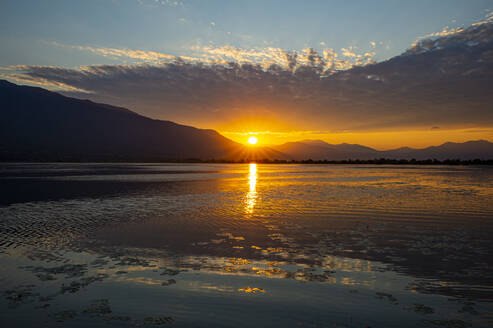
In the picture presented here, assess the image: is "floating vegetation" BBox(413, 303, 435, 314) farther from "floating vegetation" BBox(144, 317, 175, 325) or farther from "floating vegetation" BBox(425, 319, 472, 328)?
"floating vegetation" BBox(144, 317, 175, 325)

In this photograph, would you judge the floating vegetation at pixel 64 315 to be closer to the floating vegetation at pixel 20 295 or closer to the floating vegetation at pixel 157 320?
the floating vegetation at pixel 20 295

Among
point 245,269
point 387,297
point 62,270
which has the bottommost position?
point 62,270

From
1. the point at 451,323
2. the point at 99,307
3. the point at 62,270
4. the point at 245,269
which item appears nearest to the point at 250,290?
the point at 245,269

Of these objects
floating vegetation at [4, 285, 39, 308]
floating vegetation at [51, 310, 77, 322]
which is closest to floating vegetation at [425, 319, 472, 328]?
floating vegetation at [51, 310, 77, 322]

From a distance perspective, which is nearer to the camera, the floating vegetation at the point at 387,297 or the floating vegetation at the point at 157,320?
the floating vegetation at the point at 157,320

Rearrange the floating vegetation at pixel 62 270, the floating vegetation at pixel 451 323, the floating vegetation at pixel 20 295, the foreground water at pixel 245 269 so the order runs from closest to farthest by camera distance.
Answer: the floating vegetation at pixel 451 323, the foreground water at pixel 245 269, the floating vegetation at pixel 20 295, the floating vegetation at pixel 62 270

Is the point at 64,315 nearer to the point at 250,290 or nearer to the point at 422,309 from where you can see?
the point at 250,290

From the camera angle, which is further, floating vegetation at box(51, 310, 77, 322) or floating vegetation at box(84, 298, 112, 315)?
floating vegetation at box(84, 298, 112, 315)

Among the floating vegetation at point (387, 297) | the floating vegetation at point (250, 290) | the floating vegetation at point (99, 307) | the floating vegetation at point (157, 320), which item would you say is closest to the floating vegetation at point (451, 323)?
the floating vegetation at point (387, 297)

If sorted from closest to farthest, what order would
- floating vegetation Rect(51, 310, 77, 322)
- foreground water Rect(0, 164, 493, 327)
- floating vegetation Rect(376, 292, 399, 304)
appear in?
floating vegetation Rect(51, 310, 77, 322) < foreground water Rect(0, 164, 493, 327) < floating vegetation Rect(376, 292, 399, 304)

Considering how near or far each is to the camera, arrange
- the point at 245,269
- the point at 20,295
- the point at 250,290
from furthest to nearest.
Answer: the point at 245,269
the point at 250,290
the point at 20,295

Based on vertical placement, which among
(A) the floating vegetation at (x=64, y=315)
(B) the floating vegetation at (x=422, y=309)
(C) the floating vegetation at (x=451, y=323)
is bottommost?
(A) the floating vegetation at (x=64, y=315)

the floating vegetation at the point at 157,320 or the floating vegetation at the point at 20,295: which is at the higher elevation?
the floating vegetation at the point at 157,320

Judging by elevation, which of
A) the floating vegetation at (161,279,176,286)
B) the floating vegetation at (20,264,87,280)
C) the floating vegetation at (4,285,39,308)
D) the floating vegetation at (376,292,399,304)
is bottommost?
the floating vegetation at (20,264,87,280)
